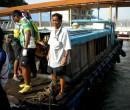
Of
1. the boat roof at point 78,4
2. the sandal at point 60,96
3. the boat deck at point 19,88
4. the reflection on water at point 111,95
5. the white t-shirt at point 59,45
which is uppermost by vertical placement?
the boat roof at point 78,4

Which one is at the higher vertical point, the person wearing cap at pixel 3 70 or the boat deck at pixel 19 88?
the person wearing cap at pixel 3 70

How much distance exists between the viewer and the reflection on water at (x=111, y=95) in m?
6.70

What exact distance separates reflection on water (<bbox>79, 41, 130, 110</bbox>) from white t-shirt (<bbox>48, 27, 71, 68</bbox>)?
57.4 inches

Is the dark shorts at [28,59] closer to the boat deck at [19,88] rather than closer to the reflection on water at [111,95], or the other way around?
the boat deck at [19,88]

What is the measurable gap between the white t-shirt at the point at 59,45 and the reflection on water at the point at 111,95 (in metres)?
1.46

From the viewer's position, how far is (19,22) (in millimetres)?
5191

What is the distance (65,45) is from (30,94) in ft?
3.68

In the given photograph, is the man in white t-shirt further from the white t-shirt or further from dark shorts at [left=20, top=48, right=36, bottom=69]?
dark shorts at [left=20, top=48, right=36, bottom=69]

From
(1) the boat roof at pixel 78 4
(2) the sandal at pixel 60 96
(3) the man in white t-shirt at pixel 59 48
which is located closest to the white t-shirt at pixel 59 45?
(3) the man in white t-shirt at pixel 59 48

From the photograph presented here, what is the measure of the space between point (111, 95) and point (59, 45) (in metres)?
4.26

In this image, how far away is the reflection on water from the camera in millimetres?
6695

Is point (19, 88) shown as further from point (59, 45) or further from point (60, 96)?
point (59, 45)

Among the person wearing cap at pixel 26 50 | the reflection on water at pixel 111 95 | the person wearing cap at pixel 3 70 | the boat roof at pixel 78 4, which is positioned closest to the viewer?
the person wearing cap at pixel 3 70

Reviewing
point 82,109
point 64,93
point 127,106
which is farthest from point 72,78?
point 127,106
